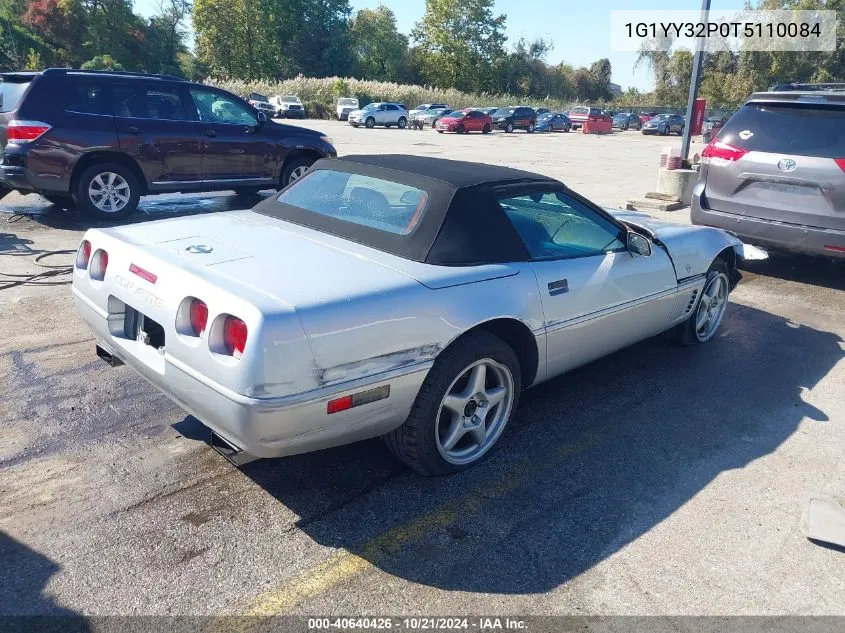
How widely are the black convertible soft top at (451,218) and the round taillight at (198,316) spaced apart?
0.98 metres

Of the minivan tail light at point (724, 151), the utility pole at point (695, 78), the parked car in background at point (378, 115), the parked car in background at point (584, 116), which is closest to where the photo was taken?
the minivan tail light at point (724, 151)

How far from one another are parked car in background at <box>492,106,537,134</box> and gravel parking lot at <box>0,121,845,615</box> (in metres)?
39.0

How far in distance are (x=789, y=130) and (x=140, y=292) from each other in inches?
250

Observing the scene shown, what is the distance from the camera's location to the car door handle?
11.8 feet

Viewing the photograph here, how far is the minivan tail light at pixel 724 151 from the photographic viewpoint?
22.9 feet

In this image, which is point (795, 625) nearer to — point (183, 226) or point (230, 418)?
point (230, 418)

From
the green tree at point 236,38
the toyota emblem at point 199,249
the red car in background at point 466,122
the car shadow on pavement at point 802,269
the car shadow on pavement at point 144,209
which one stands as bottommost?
the car shadow on pavement at point 802,269

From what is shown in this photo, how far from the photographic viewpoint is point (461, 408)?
3297mm

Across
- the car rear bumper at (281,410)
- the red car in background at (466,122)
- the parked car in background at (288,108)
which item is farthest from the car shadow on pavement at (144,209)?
the parked car in background at (288,108)

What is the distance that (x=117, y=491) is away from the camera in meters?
3.09

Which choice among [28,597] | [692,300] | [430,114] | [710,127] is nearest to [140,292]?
[28,597]

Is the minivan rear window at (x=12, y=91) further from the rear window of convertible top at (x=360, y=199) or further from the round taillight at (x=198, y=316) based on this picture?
the round taillight at (x=198, y=316)

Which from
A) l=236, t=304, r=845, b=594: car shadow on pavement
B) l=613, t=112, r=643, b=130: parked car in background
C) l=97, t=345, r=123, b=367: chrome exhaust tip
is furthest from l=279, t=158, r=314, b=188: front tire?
l=613, t=112, r=643, b=130: parked car in background

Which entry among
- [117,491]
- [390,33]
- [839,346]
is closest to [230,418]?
[117,491]
